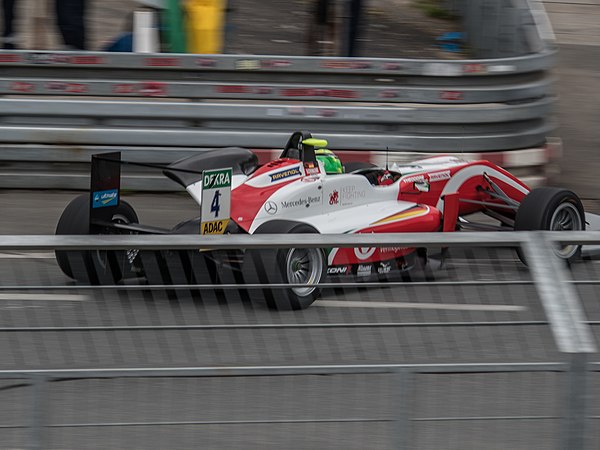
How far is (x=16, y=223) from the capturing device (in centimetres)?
844

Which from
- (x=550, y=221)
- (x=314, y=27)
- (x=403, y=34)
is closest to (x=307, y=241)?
(x=550, y=221)

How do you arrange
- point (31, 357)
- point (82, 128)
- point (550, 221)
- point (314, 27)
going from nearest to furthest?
1. point (31, 357)
2. point (550, 221)
3. point (82, 128)
4. point (314, 27)

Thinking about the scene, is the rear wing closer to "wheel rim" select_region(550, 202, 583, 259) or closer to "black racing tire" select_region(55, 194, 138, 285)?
"black racing tire" select_region(55, 194, 138, 285)

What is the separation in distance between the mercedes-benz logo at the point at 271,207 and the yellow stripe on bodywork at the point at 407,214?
694 mm

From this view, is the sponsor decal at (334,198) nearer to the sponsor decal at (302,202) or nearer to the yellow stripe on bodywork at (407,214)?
the sponsor decal at (302,202)

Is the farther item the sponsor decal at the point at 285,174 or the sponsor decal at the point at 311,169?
the sponsor decal at the point at 311,169

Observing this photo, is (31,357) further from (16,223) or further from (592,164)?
(592,164)

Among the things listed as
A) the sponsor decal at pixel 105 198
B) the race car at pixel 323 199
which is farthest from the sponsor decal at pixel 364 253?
the sponsor decal at pixel 105 198

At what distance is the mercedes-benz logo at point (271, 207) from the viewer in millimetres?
7096

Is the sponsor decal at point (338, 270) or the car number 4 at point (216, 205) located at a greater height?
the car number 4 at point (216, 205)

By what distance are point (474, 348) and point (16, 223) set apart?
18.8 feet

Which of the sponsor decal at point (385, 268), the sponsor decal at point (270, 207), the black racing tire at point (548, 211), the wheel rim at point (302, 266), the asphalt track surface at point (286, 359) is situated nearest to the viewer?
the asphalt track surface at point (286, 359)

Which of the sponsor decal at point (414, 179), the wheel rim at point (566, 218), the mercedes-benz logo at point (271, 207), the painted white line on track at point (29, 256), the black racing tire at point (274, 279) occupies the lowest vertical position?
the wheel rim at point (566, 218)

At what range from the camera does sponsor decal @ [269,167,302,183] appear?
288 inches
